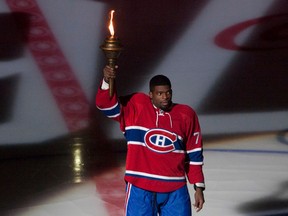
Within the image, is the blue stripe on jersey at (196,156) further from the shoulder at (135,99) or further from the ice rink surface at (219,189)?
the ice rink surface at (219,189)

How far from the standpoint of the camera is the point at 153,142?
13.3ft

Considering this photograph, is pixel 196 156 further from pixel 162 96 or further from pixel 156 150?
pixel 162 96

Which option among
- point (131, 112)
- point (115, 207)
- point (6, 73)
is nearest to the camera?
point (131, 112)

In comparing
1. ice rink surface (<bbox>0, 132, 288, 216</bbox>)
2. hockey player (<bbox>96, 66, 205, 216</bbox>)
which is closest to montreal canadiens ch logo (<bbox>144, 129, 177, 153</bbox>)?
hockey player (<bbox>96, 66, 205, 216</bbox>)

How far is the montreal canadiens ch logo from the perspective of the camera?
4.04 metres

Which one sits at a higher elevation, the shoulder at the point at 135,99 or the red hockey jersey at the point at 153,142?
the shoulder at the point at 135,99

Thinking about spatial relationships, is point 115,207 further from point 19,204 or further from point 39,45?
point 39,45

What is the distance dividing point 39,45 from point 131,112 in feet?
14.3

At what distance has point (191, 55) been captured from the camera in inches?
342

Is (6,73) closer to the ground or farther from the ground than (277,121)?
farther from the ground

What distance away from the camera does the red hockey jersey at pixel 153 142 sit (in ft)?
13.3

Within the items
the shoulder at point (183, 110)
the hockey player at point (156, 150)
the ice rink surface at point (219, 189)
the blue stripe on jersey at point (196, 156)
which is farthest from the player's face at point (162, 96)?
the ice rink surface at point (219, 189)

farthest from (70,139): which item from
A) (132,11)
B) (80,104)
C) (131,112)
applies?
(131,112)

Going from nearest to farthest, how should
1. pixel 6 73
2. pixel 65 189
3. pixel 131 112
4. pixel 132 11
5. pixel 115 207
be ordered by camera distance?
pixel 131 112 → pixel 115 207 → pixel 65 189 → pixel 6 73 → pixel 132 11
